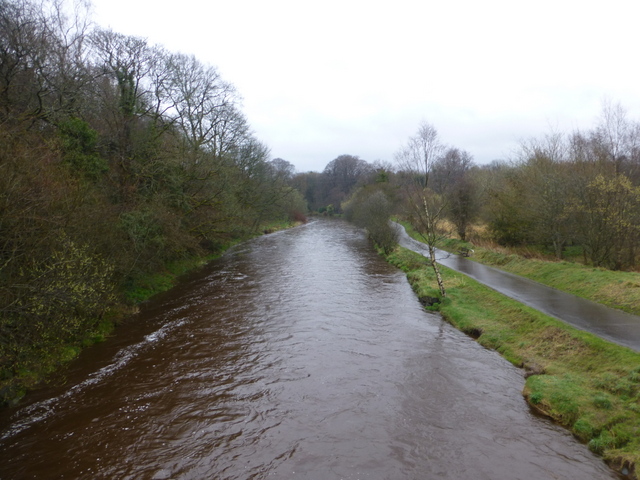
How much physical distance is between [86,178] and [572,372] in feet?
60.0

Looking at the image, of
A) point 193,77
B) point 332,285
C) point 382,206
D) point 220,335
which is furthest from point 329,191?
point 220,335

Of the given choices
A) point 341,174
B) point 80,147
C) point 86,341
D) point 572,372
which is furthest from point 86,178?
point 341,174

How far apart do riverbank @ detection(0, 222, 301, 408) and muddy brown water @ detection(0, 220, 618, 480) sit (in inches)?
15.9

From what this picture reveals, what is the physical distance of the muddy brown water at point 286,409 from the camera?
23.1ft

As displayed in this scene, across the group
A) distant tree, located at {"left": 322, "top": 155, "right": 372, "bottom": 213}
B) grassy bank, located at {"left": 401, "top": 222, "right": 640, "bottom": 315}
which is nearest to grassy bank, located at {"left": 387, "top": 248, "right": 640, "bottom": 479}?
grassy bank, located at {"left": 401, "top": 222, "right": 640, "bottom": 315}

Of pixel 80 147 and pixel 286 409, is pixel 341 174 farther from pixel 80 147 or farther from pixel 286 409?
pixel 286 409

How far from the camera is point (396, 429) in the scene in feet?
26.8

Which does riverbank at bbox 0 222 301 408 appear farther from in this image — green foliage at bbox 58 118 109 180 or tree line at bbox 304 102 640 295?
tree line at bbox 304 102 640 295

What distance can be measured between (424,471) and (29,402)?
8841 mm

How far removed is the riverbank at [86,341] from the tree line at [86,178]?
0.09 meters

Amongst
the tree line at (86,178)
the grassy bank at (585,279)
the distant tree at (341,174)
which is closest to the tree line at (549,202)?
the grassy bank at (585,279)

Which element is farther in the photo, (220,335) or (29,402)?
(220,335)

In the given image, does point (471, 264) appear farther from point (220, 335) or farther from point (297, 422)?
point (297, 422)

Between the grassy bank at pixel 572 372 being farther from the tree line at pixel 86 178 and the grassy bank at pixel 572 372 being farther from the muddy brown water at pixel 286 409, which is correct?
the tree line at pixel 86 178
